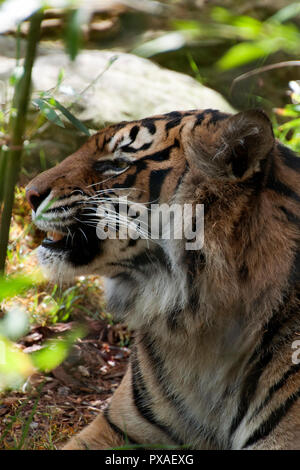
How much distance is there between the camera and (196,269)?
236 cm

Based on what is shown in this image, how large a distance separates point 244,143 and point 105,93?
335 centimetres

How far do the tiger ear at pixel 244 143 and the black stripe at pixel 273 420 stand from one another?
32.5 inches

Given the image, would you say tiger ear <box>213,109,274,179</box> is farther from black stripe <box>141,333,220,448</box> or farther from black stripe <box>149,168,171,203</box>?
black stripe <box>141,333,220,448</box>

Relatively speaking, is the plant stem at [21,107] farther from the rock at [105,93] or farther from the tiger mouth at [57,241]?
the rock at [105,93]

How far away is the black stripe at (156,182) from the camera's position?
2.50 meters

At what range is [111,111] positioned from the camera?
17.1 ft

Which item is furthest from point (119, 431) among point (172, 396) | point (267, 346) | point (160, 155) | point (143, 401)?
point (160, 155)

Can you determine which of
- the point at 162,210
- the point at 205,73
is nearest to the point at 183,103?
the point at 205,73

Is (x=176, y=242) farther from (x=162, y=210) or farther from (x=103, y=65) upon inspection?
(x=103, y=65)

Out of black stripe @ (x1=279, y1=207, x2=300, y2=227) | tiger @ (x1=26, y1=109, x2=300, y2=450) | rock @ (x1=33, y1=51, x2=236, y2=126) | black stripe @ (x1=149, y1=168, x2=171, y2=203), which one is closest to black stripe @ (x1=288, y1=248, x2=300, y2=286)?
tiger @ (x1=26, y1=109, x2=300, y2=450)

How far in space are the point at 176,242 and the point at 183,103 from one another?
10.8ft

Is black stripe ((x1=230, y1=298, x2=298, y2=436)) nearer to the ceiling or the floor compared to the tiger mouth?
nearer to the floor

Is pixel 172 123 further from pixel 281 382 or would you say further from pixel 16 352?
pixel 16 352

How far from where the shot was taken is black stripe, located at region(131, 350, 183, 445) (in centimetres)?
267
